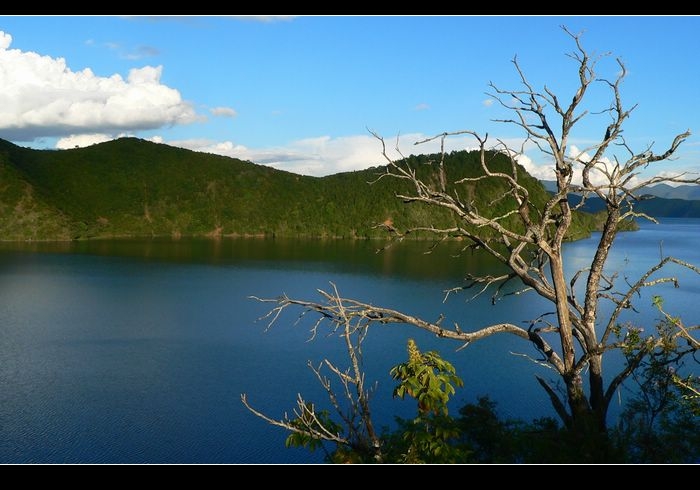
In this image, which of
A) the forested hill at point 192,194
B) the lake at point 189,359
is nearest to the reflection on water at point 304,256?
the lake at point 189,359

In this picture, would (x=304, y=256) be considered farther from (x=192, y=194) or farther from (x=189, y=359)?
(x=192, y=194)

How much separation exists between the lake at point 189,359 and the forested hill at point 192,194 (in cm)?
8275

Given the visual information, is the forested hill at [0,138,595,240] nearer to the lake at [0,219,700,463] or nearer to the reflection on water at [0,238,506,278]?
the reflection on water at [0,238,506,278]

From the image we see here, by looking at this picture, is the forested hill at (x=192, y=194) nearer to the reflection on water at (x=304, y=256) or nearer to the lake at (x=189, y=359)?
the reflection on water at (x=304, y=256)

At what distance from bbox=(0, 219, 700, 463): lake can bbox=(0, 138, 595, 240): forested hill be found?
82.8m

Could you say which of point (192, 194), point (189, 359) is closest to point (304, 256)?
point (189, 359)

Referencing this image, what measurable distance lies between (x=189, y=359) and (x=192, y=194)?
144554 mm

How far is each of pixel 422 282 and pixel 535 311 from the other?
19.2 metres

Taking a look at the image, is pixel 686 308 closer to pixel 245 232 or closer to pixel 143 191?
pixel 245 232

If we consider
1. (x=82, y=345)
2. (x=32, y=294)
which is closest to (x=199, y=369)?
(x=82, y=345)

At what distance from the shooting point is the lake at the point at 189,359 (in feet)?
75.9

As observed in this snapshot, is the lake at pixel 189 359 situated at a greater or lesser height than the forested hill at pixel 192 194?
lesser

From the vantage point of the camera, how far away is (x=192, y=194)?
173125 millimetres
